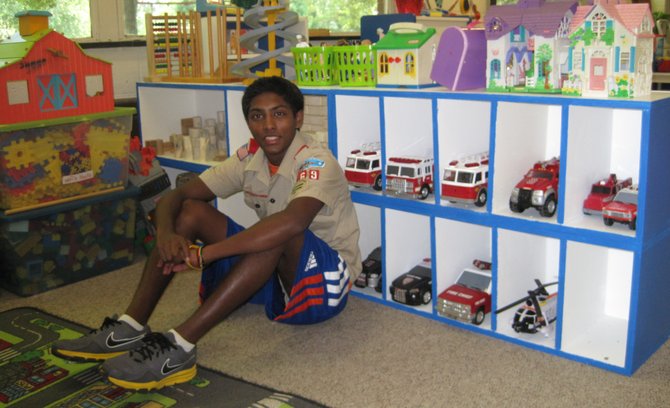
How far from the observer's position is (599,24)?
1.95 meters

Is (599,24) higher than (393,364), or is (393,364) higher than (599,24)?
(599,24)

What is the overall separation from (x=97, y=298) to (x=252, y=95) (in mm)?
1052

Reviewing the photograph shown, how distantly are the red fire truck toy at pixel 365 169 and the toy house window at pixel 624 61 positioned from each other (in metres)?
0.94

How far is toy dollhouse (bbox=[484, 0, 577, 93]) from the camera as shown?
6.79 feet

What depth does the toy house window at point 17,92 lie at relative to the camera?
2623 millimetres

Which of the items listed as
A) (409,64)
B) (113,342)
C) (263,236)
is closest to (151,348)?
(113,342)

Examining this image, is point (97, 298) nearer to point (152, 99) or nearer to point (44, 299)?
point (44, 299)

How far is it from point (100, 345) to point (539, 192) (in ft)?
4.61

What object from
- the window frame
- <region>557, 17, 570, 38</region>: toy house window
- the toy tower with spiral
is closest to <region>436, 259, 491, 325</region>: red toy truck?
<region>557, 17, 570, 38</region>: toy house window

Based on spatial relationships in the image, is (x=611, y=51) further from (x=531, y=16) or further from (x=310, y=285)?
(x=310, y=285)

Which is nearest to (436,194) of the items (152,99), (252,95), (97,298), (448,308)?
(448,308)

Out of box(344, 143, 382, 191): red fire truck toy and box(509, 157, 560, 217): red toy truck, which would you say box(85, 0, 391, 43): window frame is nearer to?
box(344, 143, 382, 191): red fire truck toy

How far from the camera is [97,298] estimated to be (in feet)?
8.75

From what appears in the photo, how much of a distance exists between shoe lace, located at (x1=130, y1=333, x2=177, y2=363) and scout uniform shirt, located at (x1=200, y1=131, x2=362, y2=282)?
22.2 inches
